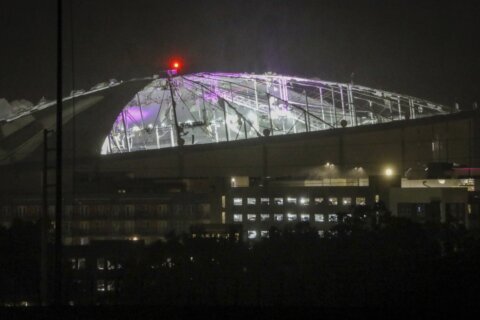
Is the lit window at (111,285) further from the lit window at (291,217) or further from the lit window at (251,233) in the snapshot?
the lit window at (291,217)

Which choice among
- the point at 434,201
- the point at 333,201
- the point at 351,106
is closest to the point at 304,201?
the point at 333,201

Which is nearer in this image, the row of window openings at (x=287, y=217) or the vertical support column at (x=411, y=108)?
the row of window openings at (x=287, y=217)

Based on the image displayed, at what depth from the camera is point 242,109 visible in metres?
26.8

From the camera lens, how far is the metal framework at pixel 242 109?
1003 inches

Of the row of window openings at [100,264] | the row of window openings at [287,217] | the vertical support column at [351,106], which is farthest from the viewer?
the vertical support column at [351,106]

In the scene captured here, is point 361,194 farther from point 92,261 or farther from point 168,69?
point 92,261

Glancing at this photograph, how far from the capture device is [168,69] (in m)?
24.1


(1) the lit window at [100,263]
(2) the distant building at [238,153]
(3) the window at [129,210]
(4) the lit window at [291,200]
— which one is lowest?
(1) the lit window at [100,263]

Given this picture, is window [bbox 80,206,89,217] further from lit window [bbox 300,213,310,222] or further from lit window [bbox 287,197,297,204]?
lit window [bbox 300,213,310,222]

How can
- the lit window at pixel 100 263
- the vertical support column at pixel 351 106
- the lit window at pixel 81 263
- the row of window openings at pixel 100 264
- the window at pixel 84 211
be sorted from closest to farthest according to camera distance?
1. the row of window openings at pixel 100 264
2. the lit window at pixel 81 263
3. the lit window at pixel 100 263
4. the window at pixel 84 211
5. the vertical support column at pixel 351 106

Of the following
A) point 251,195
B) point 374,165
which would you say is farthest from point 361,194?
point 374,165

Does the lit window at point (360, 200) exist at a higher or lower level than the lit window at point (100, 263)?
higher

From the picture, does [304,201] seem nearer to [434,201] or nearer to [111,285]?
[434,201]

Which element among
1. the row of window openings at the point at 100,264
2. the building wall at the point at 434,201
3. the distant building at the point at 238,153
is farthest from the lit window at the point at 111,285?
the building wall at the point at 434,201
